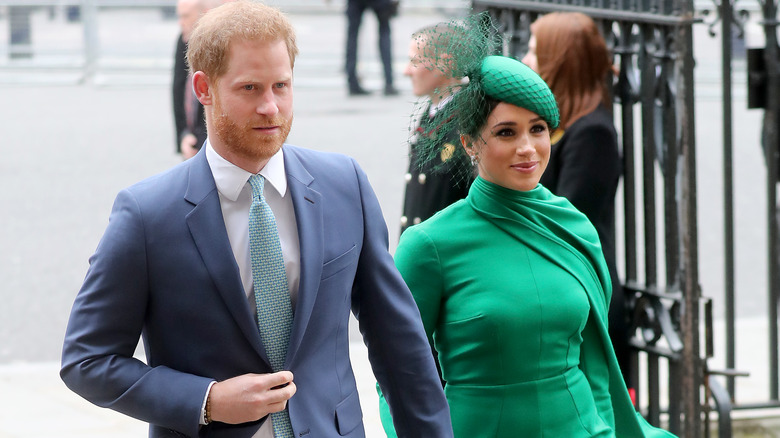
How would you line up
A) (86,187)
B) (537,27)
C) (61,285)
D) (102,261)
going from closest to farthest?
(102,261), (537,27), (61,285), (86,187)

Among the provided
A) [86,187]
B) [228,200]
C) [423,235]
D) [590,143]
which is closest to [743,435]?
[590,143]

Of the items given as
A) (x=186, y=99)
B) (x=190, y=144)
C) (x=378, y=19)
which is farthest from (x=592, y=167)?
(x=378, y=19)

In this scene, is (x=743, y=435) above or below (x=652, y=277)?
below

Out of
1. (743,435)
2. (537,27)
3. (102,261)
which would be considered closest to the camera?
(102,261)

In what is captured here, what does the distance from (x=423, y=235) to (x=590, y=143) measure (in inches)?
61.0

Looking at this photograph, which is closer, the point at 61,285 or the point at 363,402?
the point at 363,402

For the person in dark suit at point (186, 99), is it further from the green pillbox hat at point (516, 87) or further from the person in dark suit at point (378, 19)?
the person in dark suit at point (378, 19)

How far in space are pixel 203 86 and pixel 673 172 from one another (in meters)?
2.38

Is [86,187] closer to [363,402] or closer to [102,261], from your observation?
[363,402]

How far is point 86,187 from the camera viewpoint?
10.0 meters

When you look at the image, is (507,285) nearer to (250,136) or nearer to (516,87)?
(516,87)

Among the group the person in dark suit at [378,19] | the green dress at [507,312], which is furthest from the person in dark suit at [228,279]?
the person in dark suit at [378,19]

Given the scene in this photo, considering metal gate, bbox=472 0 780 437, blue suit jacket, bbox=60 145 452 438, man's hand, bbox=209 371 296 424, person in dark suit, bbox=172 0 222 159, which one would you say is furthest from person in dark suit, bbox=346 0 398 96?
man's hand, bbox=209 371 296 424

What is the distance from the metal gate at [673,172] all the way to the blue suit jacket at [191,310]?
1740 millimetres
